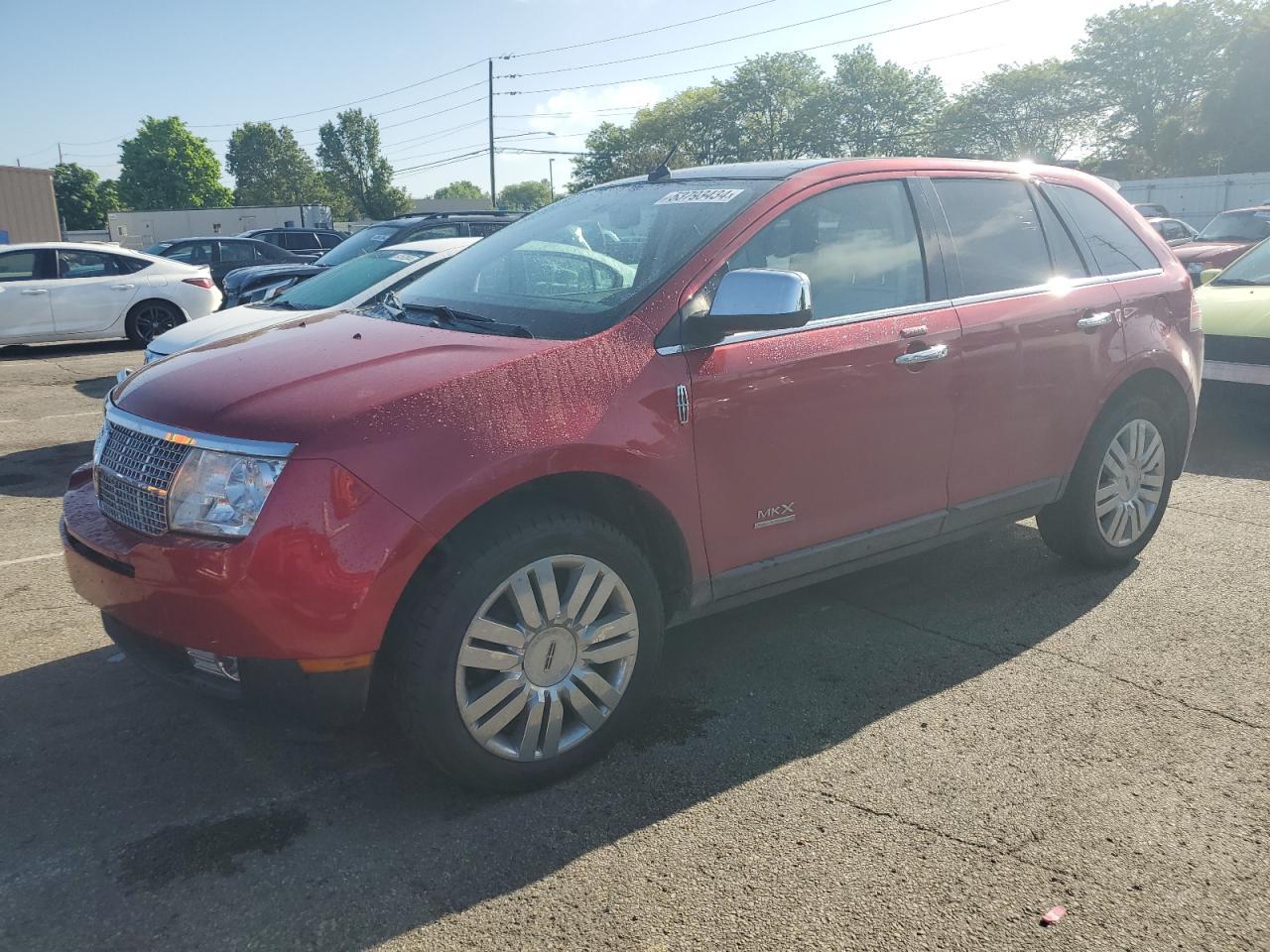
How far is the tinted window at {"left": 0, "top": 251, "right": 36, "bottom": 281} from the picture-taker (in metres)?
13.2

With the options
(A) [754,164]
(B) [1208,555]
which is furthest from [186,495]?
(B) [1208,555]

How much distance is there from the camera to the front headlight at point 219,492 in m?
2.63

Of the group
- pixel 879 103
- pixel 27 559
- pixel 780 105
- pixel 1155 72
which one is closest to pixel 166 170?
pixel 780 105

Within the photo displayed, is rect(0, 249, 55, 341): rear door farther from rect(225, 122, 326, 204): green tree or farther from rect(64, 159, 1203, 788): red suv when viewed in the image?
rect(225, 122, 326, 204): green tree

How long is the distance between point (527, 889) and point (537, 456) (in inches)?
44.8

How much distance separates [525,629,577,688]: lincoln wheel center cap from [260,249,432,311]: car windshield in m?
5.43

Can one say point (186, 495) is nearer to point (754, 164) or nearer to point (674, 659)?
point (674, 659)

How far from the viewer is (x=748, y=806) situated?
9.72 feet

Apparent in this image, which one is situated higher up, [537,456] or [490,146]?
[490,146]

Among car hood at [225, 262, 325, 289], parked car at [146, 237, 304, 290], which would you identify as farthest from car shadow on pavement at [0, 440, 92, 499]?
parked car at [146, 237, 304, 290]

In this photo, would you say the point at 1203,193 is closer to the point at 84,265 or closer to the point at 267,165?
the point at 84,265

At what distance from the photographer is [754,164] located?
4008 millimetres

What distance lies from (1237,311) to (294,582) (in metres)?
7.43

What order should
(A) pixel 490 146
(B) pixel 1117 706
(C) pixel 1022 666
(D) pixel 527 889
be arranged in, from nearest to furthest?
(D) pixel 527 889
(B) pixel 1117 706
(C) pixel 1022 666
(A) pixel 490 146
